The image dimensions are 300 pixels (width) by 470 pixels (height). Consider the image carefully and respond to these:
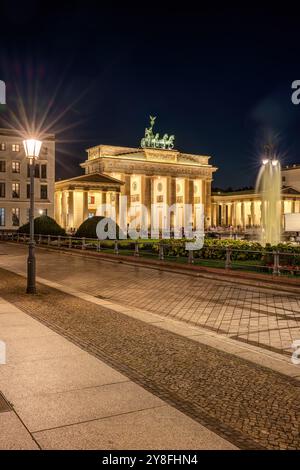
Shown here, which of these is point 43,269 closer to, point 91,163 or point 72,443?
point 72,443

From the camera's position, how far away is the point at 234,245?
24734 millimetres

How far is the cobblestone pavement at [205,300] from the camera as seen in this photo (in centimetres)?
962

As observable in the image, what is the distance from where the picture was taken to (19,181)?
244 ft

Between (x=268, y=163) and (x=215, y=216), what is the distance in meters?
84.8

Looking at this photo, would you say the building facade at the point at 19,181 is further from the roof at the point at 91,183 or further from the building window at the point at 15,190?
the roof at the point at 91,183

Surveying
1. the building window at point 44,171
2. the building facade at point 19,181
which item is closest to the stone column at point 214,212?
the building facade at point 19,181

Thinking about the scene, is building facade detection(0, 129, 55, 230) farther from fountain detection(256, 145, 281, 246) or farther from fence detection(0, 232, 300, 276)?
fountain detection(256, 145, 281, 246)

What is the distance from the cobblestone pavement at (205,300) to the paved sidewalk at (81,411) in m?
3.41

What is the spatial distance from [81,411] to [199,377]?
6.40 ft

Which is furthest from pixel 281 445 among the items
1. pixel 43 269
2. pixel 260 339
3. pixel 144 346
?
pixel 43 269

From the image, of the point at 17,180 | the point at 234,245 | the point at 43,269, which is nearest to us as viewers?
the point at 43,269

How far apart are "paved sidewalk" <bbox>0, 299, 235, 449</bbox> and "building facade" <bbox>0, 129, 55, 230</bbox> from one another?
69182 mm

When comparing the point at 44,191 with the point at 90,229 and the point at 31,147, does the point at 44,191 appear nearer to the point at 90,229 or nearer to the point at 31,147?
the point at 90,229

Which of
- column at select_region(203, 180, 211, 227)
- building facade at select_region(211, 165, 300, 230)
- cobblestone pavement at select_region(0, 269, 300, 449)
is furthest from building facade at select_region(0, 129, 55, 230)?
cobblestone pavement at select_region(0, 269, 300, 449)
